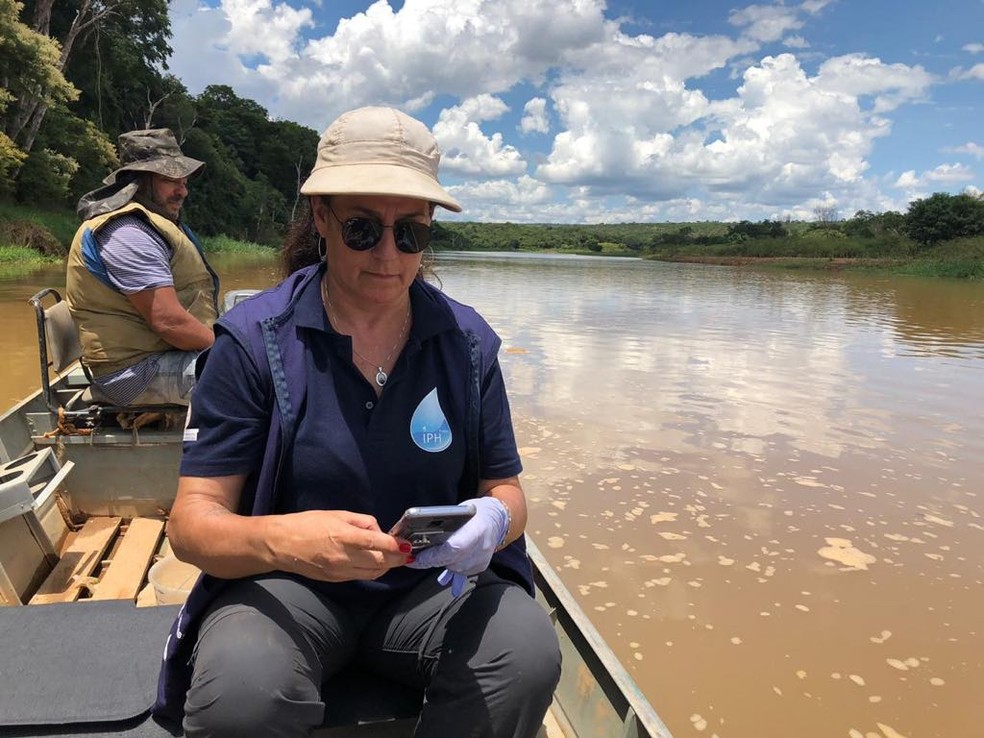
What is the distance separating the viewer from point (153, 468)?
3473 millimetres

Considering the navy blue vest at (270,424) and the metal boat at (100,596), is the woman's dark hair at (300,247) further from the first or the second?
the metal boat at (100,596)

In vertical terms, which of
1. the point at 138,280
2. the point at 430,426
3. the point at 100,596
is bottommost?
the point at 100,596

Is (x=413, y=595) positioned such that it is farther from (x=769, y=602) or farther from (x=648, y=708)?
(x=769, y=602)

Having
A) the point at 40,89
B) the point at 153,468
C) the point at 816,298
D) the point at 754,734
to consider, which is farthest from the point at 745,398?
the point at 40,89

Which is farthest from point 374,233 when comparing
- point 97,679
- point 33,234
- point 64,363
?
point 33,234

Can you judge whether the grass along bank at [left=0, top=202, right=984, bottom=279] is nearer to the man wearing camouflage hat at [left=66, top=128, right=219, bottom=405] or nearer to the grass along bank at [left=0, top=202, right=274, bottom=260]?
the grass along bank at [left=0, top=202, right=274, bottom=260]

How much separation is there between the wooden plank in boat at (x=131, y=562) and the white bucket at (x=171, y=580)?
4.6 inches

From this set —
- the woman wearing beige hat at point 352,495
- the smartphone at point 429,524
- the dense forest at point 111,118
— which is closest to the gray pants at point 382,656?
the woman wearing beige hat at point 352,495

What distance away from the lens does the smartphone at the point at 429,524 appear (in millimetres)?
1347

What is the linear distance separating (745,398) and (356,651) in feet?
25.3

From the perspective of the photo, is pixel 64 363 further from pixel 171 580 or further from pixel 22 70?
pixel 22 70

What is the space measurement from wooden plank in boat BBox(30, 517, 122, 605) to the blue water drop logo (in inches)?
71.9

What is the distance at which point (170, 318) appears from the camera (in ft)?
10.8

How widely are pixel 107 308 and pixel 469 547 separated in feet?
8.81
